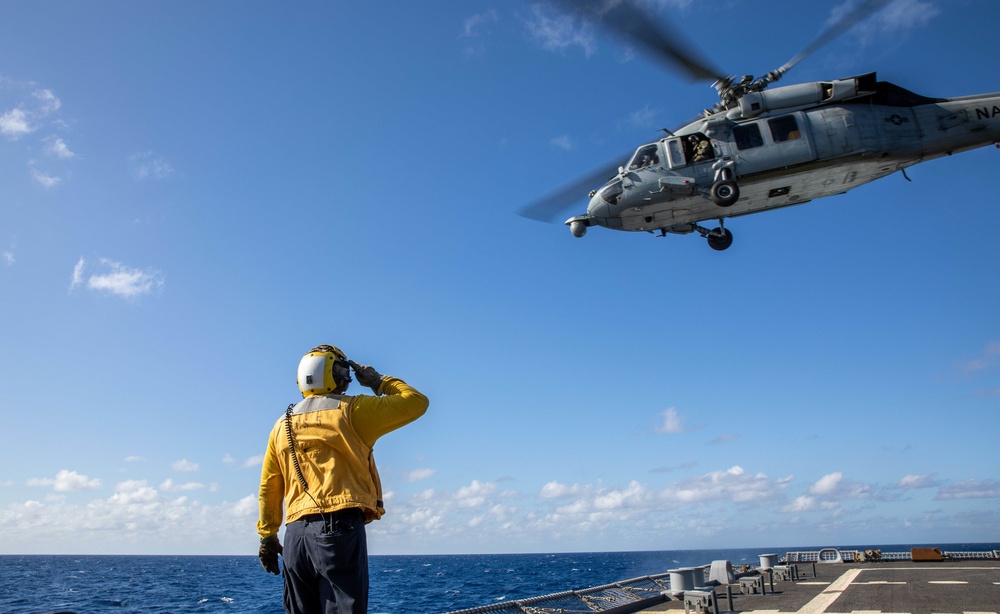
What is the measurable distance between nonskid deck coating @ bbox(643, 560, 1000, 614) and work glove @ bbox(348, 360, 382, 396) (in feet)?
36.2

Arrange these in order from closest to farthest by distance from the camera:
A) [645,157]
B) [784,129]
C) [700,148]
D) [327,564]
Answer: [327,564]
[784,129]
[700,148]
[645,157]

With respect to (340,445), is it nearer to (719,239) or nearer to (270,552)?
(270,552)

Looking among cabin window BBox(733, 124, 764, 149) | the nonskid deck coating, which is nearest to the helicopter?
cabin window BBox(733, 124, 764, 149)

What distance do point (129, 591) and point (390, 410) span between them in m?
83.4

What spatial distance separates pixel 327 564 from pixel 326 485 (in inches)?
18.0

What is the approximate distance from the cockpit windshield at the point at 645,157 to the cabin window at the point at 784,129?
2459mm

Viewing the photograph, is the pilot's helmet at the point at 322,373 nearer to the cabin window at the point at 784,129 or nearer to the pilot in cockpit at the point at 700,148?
the pilot in cockpit at the point at 700,148

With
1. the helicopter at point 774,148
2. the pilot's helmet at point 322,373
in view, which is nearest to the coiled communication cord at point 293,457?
the pilot's helmet at point 322,373

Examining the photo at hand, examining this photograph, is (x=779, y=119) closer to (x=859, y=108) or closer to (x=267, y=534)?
(x=859, y=108)

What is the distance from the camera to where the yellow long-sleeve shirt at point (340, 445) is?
3963 millimetres

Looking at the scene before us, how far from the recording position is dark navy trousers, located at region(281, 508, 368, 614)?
3.80 meters

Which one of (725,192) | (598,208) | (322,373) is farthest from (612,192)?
(322,373)

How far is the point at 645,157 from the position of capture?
14469mm

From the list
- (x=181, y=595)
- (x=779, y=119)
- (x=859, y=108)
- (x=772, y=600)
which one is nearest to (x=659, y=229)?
(x=779, y=119)
